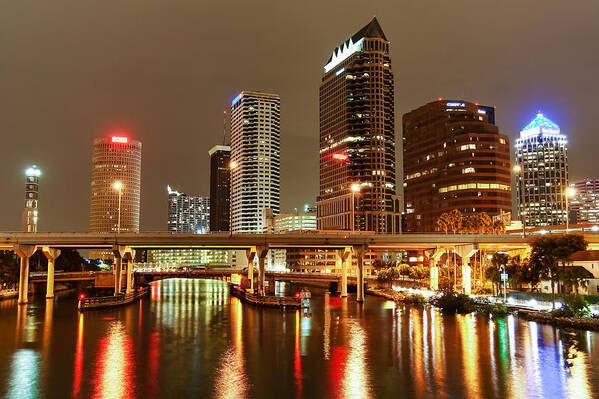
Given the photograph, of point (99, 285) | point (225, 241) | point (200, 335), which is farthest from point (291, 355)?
point (99, 285)

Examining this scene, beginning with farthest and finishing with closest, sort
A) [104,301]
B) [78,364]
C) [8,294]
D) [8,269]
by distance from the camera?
[8,269], [8,294], [104,301], [78,364]

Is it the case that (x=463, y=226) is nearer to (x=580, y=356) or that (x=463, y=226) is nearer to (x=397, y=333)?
(x=397, y=333)

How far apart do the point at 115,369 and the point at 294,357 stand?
15956 millimetres

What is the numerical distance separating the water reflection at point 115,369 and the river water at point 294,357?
96 mm

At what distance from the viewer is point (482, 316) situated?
82125mm

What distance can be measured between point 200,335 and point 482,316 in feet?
144

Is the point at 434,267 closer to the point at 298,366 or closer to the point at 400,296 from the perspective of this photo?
the point at 400,296

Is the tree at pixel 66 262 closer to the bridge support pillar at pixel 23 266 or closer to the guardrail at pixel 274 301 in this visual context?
the bridge support pillar at pixel 23 266

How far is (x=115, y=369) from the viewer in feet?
146

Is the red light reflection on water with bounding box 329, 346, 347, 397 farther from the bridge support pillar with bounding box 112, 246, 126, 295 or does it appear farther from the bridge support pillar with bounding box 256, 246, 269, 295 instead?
the bridge support pillar with bounding box 112, 246, 126, 295

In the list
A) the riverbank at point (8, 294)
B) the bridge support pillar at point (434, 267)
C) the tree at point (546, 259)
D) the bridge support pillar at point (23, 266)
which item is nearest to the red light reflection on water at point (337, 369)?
the tree at point (546, 259)

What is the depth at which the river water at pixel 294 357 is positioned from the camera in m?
38.5

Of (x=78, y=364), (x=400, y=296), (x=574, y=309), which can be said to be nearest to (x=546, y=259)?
(x=574, y=309)

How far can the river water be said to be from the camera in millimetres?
38469
